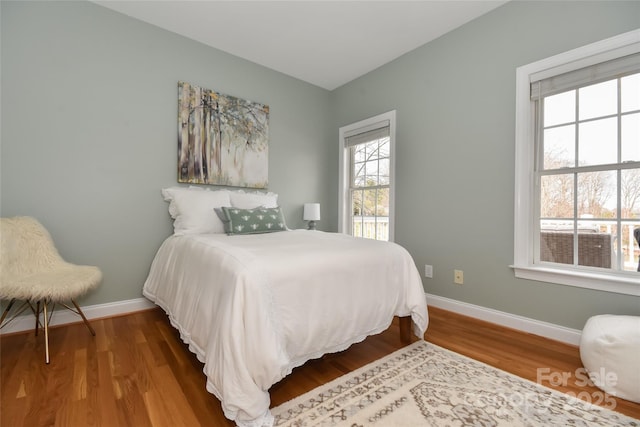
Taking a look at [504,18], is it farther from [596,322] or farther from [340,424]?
[340,424]

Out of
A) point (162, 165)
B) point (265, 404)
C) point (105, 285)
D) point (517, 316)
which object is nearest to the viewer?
point (265, 404)

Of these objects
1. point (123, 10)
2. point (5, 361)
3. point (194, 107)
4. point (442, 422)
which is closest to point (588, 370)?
point (442, 422)

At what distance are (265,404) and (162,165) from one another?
8.01 ft

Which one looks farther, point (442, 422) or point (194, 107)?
point (194, 107)

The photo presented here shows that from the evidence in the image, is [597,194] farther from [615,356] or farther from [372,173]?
[372,173]

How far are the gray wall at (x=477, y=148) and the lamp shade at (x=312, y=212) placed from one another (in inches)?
40.6

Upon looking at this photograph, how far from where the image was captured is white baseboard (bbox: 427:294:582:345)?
205 centimetres

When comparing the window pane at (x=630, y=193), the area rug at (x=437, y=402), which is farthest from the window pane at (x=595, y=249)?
the area rug at (x=437, y=402)

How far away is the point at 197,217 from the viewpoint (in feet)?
8.66

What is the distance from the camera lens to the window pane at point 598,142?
6.50ft

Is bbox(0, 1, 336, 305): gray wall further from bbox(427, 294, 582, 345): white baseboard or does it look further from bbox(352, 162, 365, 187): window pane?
bbox(427, 294, 582, 345): white baseboard

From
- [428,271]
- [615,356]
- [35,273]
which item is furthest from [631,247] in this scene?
[35,273]

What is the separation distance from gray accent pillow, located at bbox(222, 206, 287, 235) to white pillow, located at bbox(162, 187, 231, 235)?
0.32ft

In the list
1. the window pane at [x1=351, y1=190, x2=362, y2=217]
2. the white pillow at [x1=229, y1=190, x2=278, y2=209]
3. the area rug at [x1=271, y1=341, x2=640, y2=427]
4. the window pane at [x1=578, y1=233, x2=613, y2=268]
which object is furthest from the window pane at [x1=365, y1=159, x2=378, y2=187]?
the area rug at [x1=271, y1=341, x2=640, y2=427]
